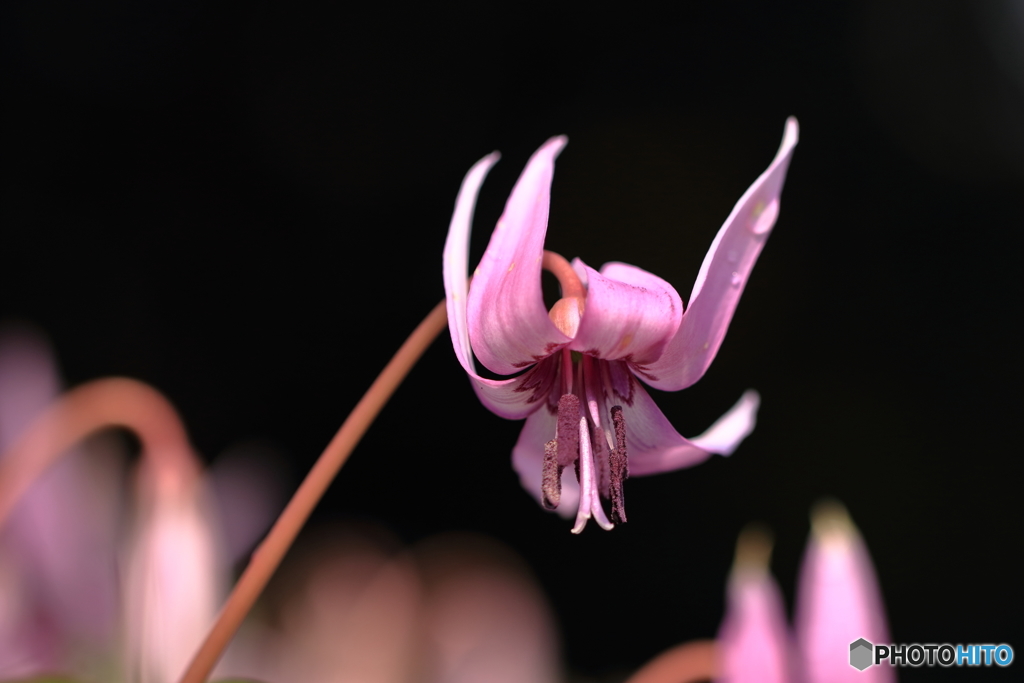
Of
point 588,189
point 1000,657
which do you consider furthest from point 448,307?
point 588,189

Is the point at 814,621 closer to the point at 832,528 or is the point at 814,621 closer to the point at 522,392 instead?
the point at 832,528

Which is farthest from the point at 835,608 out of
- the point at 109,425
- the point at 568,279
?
the point at 109,425

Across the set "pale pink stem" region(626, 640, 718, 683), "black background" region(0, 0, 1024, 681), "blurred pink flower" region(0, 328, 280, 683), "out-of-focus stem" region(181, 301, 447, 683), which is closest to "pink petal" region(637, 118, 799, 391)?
"out-of-focus stem" region(181, 301, 447, 683)

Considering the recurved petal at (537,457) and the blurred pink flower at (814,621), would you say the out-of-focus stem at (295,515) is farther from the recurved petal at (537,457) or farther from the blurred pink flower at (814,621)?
the blurred pink flower at (814,621)

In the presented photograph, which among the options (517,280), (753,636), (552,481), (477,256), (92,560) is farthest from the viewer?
(477,256)

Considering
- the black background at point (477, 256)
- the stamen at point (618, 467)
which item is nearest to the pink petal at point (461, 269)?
the stamen at point (618, 467)

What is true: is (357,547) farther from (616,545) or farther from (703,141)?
(703,141)
